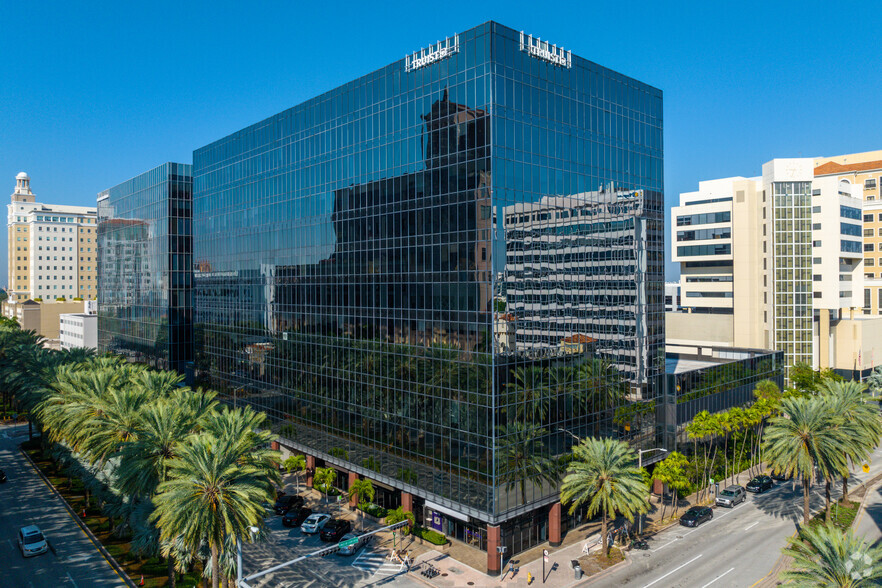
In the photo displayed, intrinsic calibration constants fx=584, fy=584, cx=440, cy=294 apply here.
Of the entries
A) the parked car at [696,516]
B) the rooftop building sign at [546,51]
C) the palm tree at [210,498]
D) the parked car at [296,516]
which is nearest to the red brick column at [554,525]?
the parked car at [696,516]

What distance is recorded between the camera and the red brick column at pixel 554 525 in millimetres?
51906

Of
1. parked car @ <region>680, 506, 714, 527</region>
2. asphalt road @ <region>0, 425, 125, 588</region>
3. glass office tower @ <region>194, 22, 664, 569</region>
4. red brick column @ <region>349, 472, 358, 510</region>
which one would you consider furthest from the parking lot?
parked car @ <region>680, 506, 714, 527</region>

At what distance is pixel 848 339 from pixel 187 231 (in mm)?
120556

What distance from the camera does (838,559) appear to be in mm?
29016

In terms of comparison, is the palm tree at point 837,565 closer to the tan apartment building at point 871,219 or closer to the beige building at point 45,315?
the tan apartment building at point 871,219

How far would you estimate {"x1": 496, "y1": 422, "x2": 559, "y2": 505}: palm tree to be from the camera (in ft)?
156

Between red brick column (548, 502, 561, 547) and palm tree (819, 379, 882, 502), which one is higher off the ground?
palm tree (819, 379, 882, 502)

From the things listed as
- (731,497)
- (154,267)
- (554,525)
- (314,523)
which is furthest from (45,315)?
(731,497)

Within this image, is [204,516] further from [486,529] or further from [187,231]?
[187,231]

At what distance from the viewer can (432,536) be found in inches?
2072

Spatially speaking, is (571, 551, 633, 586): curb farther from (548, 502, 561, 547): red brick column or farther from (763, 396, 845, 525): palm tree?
(763, 396, 845, 525): palm tree

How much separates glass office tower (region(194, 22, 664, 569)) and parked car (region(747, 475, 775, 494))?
46.8 feet

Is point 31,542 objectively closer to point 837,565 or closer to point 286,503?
point 286,503

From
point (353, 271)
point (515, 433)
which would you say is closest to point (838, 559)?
point (515, 433)
